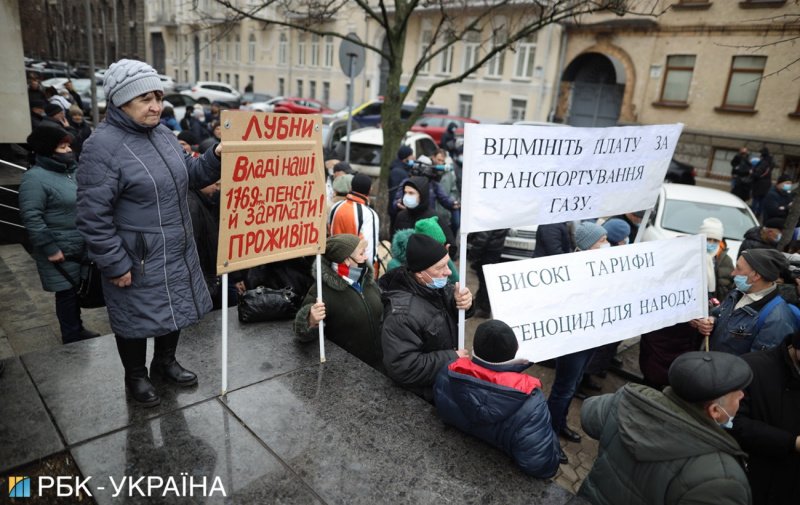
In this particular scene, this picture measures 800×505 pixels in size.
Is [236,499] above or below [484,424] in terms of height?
below

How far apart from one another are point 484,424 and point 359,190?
3.14 meters

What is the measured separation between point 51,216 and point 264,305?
1837 mm

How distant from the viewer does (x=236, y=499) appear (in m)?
2.41

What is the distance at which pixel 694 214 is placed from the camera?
786cm

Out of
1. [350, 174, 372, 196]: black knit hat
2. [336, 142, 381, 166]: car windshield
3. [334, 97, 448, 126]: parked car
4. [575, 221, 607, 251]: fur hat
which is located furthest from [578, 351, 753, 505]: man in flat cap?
[334, 97, 448, 126]: parked car

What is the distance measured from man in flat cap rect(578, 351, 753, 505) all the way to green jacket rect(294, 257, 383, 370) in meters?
1.72

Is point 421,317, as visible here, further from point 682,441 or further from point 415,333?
point 682,441

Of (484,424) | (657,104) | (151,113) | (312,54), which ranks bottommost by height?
(484,424)

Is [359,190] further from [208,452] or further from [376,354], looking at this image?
[208,452]

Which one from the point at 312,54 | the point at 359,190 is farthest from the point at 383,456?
the point at 312,54

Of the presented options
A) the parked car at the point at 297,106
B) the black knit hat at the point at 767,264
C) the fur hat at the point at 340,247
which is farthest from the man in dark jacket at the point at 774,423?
the parked car at the point at 297,106

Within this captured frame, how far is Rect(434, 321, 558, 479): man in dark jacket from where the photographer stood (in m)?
2.35

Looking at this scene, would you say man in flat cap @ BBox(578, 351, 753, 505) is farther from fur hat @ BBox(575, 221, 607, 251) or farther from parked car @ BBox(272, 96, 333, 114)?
parked car @ BBox(272, 96, 333, 114)

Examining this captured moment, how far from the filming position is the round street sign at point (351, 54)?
27.1 feet
